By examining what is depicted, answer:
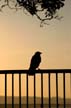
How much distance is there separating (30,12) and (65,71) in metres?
2.42

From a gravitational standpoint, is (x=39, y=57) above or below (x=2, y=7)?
below

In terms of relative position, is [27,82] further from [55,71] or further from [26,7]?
[26,7]

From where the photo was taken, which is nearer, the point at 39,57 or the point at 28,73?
the point at 28,73

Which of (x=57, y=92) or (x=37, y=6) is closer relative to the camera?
(x=57, y=92)

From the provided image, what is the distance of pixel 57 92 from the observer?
3.79 metres

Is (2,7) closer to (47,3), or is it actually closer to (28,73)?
(47,3)

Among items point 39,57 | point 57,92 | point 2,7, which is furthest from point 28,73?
point 2,7

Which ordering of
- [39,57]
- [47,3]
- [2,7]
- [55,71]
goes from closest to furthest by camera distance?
[55,71] < [39,57] < [47,3] < [2,7]

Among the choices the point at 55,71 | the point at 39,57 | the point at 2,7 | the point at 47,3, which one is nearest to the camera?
the point at 55,71

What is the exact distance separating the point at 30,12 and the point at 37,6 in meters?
0.19

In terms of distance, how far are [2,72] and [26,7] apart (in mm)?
2324

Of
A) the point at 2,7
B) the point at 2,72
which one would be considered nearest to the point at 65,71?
the point at 2,72

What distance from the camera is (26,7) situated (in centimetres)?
589

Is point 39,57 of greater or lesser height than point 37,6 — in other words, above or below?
below
